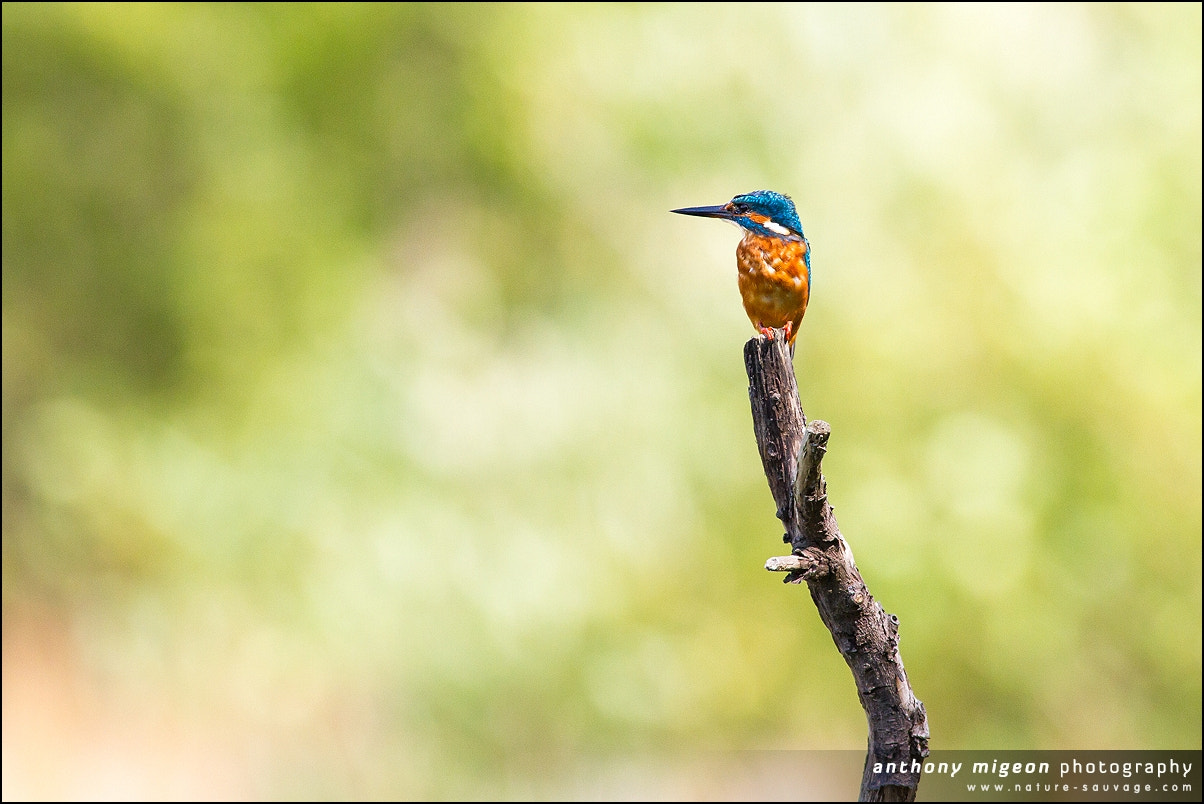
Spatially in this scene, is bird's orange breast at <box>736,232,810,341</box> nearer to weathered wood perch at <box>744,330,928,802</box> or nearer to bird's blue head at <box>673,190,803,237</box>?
bird's blue head at <box>673,190,803,237</box>

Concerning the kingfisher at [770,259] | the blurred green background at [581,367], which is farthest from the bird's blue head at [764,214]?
the blurred green background at [581,367]

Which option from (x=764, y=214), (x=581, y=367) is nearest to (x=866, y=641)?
(x=764, y=214)

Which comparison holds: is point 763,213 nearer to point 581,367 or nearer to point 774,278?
point 774,278

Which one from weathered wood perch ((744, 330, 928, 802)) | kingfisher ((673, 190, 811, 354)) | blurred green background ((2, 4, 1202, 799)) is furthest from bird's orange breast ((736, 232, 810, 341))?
blurred green background ((2, 4, 1202, 799))

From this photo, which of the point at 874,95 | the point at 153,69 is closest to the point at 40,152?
the point at 153,69

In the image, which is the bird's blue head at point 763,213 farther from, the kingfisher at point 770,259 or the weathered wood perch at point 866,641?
the weathered wood perch at point 866,641

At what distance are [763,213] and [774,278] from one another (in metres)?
0.18

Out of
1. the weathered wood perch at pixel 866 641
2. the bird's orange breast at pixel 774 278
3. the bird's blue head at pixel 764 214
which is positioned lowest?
the weathered wood perch at pixel 866 641

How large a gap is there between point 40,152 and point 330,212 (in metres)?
1.61

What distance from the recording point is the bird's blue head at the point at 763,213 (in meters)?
1.92

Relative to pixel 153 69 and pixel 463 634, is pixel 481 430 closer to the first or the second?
pixel 463 634

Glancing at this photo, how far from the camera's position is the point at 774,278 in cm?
184

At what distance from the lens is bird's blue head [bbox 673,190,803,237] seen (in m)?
1.92

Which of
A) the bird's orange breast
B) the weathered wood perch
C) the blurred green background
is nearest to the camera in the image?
the weathered wood perch
